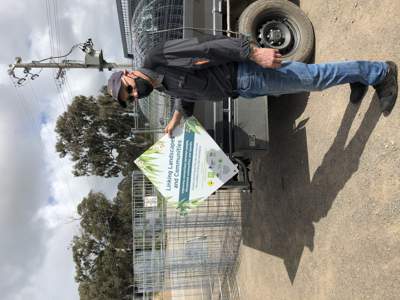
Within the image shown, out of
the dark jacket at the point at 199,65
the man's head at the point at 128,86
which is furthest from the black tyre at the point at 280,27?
the man's head at the point at 128,86

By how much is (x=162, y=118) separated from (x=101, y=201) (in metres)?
16.2

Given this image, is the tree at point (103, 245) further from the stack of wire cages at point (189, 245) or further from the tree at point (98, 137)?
the stack of wire cages at point (189, 245)

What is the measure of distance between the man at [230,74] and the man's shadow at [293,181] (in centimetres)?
42

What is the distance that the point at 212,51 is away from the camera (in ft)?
10.4

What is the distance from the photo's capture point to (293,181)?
5395mm

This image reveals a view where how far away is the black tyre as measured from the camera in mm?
4988

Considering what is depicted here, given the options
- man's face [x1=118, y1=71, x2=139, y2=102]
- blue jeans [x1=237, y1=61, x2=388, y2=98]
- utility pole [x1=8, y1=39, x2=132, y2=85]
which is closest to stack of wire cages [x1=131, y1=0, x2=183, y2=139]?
blue jeans [x1=237, y1=61, x2=388, y2=98]

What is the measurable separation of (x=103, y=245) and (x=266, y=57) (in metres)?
19.9

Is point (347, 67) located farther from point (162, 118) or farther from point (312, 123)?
point (162, 118)

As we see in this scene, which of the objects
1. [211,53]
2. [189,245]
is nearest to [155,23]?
[211,53]

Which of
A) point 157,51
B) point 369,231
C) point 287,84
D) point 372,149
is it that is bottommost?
point 369,231

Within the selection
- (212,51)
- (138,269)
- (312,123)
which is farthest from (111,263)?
(212,51)

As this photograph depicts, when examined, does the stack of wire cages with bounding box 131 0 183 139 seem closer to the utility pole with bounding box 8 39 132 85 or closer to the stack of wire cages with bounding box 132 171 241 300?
the stack of wire cages with bounding box 132 171 241 300

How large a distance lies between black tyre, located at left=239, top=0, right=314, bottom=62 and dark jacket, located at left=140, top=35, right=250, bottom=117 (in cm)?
177
